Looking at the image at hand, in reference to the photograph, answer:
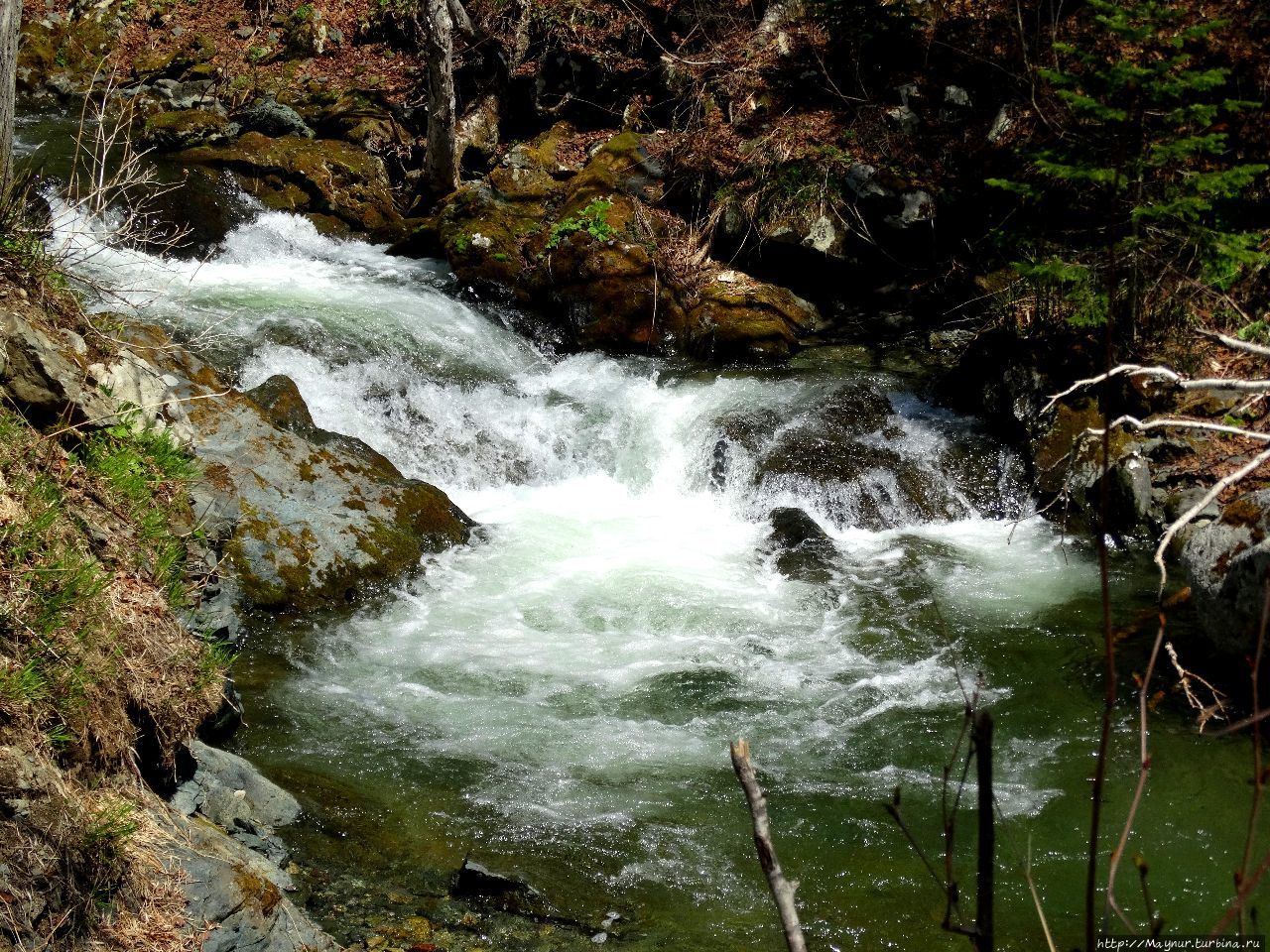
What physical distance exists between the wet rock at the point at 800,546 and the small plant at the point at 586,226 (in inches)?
189

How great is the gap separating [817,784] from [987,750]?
14.9 feet

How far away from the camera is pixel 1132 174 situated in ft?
27.0

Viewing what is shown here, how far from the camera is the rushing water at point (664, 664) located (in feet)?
15.3

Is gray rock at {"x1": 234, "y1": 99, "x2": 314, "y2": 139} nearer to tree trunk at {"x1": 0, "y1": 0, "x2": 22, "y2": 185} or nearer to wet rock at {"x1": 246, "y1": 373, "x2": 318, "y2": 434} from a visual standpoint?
wet rock at {"x1": 246, "y1": 373, "x2": 318, "y2": 434}

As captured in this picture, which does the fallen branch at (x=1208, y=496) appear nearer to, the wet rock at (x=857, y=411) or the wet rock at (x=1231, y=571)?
the wet rock at (x=1231, y=571)

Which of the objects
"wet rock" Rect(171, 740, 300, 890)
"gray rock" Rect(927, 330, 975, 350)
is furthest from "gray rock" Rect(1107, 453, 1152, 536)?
"wet rock" Rect(171, 740, 300, 890)

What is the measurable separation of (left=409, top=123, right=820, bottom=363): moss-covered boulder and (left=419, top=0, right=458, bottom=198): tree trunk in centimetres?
100

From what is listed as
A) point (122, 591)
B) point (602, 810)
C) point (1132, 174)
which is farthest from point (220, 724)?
point (1132, 174)

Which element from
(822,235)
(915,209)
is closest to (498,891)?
(822,235)

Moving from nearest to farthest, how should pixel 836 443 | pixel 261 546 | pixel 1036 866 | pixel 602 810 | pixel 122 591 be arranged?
pixel 122 591 → pixel 1036 866 → pixel 602 810 → pixel 261 546 → pixel 836 443

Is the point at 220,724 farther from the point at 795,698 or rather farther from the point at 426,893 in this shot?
the point at 795,698

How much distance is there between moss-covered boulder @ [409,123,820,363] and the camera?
38.8ft

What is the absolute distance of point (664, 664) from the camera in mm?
6809

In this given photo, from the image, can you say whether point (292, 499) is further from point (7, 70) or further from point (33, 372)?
point (7, 70)
